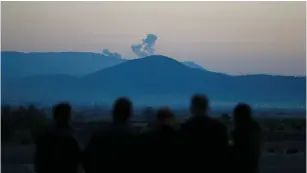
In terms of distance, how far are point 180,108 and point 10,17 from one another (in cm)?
106

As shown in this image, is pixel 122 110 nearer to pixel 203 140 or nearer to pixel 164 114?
pixel 164 114

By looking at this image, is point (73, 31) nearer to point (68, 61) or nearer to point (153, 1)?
point (68, 61)

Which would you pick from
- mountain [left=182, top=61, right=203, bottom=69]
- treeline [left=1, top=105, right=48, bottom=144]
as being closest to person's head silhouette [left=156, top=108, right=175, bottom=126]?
mountain [left=182, top=61, right=203, bottom=69]

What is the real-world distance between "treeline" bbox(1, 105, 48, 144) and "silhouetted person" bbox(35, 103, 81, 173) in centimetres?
6

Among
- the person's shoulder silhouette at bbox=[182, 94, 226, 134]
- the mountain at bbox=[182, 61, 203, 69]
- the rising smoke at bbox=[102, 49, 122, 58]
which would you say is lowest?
the person's shoulder silhouette at bbox=[182, 94, 226, 134]

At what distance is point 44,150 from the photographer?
2.35 meters

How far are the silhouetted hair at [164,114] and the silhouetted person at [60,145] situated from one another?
0.47 metres

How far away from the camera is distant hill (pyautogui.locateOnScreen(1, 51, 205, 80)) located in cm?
233

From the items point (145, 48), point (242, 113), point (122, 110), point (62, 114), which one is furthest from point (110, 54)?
point (242, 113)

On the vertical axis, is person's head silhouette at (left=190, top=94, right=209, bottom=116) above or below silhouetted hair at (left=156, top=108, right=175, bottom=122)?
above

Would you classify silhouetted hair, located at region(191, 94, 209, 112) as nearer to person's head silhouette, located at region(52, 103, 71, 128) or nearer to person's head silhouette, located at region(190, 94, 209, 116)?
person's head silhouette, located at region(190, 94, 209, 116)

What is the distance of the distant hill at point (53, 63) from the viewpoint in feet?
7.66

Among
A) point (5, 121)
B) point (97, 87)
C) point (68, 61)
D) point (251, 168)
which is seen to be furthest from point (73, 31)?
point (251, 168)

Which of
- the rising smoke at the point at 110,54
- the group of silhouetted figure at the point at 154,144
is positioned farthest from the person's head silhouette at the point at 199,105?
the rising smoke at the point at 110,54
